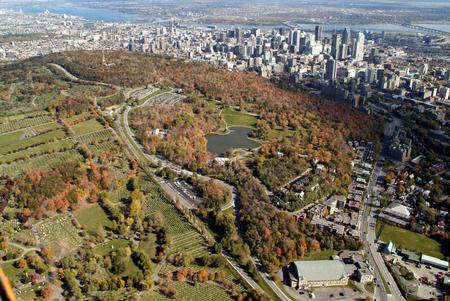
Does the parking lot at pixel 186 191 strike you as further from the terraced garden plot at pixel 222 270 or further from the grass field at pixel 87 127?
the grass field at pixel 87 127

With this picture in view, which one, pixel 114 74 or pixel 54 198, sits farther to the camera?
pixel 114 74

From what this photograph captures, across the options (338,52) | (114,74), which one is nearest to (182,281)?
(114,74)

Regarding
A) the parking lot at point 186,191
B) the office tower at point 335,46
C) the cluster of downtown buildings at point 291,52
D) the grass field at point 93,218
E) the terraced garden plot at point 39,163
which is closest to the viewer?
the grass field at point 93,218

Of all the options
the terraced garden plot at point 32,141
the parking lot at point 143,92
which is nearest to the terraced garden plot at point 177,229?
the terraced garden plot at point 32,141

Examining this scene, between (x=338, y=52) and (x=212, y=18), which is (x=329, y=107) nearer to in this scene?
(x=338, y=52)

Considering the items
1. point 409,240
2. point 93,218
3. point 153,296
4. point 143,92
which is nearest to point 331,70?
point 143,92

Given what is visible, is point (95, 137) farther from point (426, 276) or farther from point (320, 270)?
point (426, 276)

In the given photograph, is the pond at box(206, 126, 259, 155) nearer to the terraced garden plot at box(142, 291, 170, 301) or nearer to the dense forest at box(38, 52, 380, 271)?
the dense forest at box(38, 52, 380, 271)
